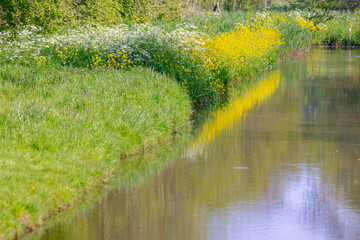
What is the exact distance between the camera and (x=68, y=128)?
427 inches

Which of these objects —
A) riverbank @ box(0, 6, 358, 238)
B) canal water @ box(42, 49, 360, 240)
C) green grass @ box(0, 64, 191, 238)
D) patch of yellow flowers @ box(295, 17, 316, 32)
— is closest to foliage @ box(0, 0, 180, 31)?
riverbank @ box(0, 6, 358, 238)

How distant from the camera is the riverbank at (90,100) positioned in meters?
8.79

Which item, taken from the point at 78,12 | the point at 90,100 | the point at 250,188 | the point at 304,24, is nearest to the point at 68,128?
the point at 90,100

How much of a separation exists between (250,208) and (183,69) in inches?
369

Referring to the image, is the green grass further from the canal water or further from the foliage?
the foliage

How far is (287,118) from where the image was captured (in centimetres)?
1650

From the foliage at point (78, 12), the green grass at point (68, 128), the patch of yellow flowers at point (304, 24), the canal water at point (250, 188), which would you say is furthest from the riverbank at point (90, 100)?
the patch of yellow flowers at point (304, 24)

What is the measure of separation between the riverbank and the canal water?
58cm

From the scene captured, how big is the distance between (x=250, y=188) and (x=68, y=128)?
10.5 ft

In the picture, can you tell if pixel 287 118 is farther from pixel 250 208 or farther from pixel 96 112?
pixel 250 208

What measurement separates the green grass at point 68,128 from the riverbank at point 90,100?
19 millimetres

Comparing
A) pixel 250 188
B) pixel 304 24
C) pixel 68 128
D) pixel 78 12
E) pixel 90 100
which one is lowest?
pixel 250 188

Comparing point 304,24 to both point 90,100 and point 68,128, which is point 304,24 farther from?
point 68,128

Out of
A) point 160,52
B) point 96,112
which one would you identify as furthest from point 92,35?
Answer: point 96,112
